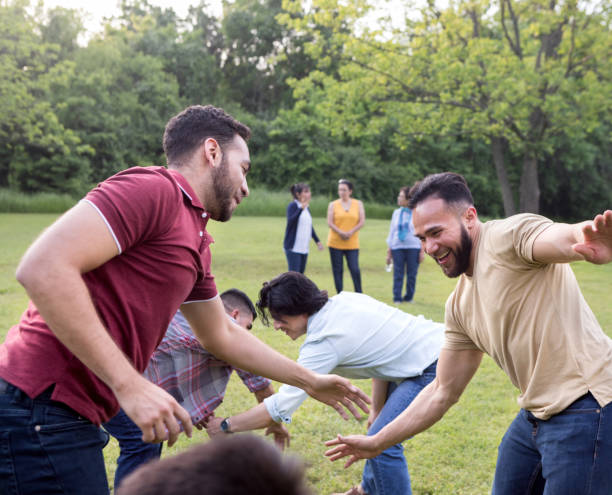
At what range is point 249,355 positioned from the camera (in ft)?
9.13

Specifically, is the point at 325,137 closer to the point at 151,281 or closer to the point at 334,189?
the point at 334,189

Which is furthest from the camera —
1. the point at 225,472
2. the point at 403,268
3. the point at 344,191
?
the point at 344,191

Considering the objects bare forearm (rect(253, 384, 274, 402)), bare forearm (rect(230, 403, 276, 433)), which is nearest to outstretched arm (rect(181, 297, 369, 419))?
bare forearm (rect(230, 403, 276, 433))

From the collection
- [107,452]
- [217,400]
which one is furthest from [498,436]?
[107,452]

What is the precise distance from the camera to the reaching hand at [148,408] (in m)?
1.77

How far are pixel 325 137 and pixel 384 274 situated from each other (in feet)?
88.9

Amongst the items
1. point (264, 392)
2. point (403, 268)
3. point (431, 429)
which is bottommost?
point (431, 429)

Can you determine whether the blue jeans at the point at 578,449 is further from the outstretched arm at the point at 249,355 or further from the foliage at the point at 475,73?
the foliage at the point at 475,73

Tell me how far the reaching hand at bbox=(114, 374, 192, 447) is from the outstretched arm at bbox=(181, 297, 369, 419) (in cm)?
84

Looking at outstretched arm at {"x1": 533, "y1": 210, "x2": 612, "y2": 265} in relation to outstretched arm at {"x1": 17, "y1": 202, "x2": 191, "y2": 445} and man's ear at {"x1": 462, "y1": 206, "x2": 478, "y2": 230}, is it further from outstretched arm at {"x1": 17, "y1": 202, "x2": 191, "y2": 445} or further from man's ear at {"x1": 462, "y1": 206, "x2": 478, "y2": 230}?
outstretched arm at {"x1": 17, "y1": 202, "x2": 191, "y2": 445}

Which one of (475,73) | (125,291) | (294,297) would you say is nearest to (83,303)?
(125,291)

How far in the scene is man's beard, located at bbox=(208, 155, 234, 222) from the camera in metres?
2.38

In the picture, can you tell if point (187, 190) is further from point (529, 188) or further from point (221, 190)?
point (529, 188)

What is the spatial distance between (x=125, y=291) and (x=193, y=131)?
0.73 m
